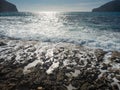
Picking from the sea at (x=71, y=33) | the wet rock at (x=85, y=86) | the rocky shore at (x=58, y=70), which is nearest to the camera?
the wet rock at (x=85, y=86)

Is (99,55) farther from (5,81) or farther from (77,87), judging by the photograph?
(5,81)

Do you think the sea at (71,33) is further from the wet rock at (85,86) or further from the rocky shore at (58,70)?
the wet rock at (85,86)

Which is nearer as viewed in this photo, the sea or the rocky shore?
the rocky shore

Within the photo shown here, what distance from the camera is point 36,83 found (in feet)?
21.5

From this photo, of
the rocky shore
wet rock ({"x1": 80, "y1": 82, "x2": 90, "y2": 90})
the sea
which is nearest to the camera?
wet rock ({"x1": 80, "y1": 82, "x2": 90, "y2": 90})

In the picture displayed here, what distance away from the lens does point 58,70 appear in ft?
25.8

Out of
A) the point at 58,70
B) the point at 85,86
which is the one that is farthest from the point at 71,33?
the point at 85,86

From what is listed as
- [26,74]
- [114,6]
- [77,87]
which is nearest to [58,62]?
[26,74]

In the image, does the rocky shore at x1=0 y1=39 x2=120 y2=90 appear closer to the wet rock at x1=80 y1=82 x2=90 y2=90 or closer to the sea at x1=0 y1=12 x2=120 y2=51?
the wet rock at x1=80 y1=82 x2=90 y2=90

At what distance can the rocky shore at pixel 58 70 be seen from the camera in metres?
6.47

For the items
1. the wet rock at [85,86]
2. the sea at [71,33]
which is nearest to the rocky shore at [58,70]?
the wet rock at [85,86]

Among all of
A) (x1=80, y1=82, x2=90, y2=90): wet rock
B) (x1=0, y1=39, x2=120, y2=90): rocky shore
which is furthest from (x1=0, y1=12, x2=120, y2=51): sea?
(x1=80, y1=82, x2=90, y2=90): wet rock

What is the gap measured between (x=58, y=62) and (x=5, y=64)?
117 inches

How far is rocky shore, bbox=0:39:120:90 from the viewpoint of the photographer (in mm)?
6469
